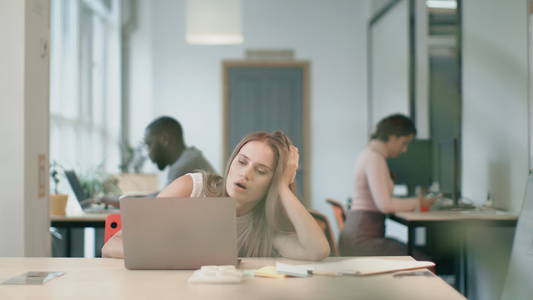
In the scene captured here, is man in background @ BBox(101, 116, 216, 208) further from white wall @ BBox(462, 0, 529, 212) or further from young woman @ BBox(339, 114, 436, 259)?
white wall @ BBox(462, 0, 529, 212)

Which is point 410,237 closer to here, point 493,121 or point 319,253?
point 493,121

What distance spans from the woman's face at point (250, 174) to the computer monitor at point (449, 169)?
8.03 ft

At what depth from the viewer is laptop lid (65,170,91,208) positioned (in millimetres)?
3783

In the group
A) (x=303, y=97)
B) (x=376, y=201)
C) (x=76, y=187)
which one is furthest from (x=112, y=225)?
(x=303, y=97)

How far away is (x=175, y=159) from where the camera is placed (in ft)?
12.5

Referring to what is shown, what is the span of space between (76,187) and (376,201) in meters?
1.94

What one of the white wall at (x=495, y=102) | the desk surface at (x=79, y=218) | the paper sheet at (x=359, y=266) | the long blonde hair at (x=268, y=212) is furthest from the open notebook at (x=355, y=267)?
the white wall at (x=495, y=102)

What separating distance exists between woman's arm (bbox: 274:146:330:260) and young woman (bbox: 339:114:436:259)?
1.78 metres

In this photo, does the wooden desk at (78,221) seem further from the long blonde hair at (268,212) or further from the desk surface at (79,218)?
the long blonde hair at (268,212)

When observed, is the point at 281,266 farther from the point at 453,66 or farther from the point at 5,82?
the point at 453,66

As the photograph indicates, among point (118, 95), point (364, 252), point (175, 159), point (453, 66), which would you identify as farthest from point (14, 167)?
point (118, 95)

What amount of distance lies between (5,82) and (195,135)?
4849mm

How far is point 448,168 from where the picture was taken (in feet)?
13.8

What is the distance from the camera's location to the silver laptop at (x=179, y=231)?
1.60 metres
